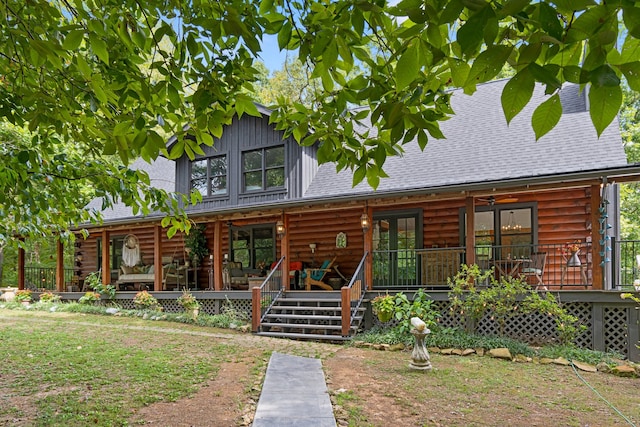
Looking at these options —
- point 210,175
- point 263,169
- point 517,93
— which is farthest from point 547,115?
point 210,175

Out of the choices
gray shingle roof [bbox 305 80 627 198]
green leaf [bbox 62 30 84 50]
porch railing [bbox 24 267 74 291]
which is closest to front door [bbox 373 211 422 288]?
gray shingle roof [bbox 305 80 627 198]

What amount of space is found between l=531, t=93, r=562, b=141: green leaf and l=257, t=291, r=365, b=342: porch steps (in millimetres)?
8484

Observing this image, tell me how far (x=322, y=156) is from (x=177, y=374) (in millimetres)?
5064

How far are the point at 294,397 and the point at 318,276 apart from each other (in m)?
6.96

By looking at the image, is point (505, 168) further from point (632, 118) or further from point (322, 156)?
point (632, 118)

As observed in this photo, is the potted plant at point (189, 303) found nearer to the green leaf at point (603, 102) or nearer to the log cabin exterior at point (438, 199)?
the log cabin exterior at point (438, 199)

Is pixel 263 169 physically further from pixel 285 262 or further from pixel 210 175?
pixel 285 262

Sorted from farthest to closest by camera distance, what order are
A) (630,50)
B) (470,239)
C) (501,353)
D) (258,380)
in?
(470,239)
(501,353)
(258,380)
(630,50)

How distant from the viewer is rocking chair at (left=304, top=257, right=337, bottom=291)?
1178cm

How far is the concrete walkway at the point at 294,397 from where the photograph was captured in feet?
14.9

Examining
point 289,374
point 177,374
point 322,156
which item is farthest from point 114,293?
point 322,156

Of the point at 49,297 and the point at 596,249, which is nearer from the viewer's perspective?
the point at 596,249

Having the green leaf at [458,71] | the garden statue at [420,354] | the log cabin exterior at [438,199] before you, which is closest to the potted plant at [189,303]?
the log cabin exterior at [438,199]

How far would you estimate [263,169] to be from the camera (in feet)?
45.3
